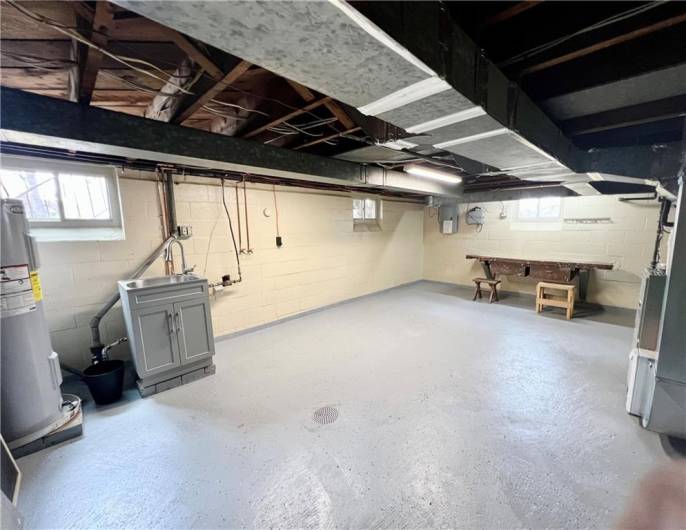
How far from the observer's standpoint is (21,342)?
5.88ft

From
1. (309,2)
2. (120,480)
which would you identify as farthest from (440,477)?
(309,2)

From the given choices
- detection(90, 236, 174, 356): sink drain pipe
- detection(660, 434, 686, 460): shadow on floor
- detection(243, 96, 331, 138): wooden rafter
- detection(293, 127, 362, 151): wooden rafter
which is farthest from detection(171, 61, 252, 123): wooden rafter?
detection(660, 434, 686, 460): shadow on floor

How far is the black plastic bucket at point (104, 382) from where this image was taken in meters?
2.26

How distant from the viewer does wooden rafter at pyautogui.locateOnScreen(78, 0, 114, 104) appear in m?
1.09

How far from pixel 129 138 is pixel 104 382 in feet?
6.32

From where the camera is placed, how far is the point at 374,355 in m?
3.18

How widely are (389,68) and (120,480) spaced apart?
101 inches

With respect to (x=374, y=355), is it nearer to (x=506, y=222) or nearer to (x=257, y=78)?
(x=257, y=78)

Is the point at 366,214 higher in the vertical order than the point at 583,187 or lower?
lower

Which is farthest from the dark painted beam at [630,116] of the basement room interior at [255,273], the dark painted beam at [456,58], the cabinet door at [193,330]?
the cabinet door at [193,330]

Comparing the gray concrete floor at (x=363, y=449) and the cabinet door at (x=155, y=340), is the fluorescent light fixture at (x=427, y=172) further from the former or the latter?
the cabinet door at (x=155, y=340)

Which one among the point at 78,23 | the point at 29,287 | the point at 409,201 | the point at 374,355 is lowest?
the point at 374,355

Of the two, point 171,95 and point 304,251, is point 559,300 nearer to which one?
point 304,251

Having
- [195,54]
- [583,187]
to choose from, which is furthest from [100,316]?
[583,187]
